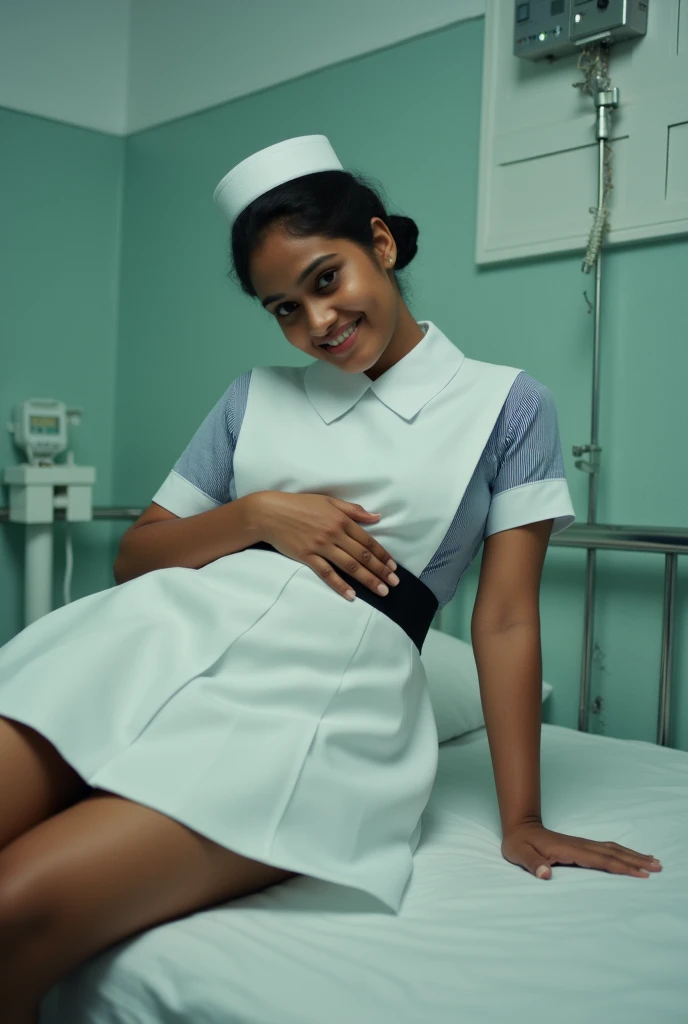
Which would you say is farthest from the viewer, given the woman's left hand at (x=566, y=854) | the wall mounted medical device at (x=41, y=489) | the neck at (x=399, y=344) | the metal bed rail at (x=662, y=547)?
the wall mounted medical device at (x=41, y=489)

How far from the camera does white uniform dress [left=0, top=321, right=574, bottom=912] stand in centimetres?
101

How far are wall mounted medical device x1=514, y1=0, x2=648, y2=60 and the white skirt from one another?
125 centimetres

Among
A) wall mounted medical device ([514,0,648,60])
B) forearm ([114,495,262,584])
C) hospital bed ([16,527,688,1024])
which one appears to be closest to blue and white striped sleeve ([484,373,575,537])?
A: forearm ([114,495,262,584])

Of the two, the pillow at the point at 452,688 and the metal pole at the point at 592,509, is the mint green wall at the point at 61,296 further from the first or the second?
the metal pole at the point at 592,509

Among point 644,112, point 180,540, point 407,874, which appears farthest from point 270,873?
point 644,112

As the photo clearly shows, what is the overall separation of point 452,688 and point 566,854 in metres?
0.67

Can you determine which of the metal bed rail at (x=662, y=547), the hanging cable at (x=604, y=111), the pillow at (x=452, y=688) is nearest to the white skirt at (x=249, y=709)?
the pillow at (x=452, y=688)

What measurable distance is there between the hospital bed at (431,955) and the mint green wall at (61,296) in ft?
6.54

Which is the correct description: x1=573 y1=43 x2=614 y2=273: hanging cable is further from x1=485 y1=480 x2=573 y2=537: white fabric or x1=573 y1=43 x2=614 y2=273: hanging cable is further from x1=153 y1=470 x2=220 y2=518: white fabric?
x1=153 y1=470 x2=220 y2=518: white fabric

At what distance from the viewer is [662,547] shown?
170cm

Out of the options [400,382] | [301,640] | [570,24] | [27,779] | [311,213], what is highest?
[570,24]

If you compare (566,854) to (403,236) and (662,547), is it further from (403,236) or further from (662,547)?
(403,236)

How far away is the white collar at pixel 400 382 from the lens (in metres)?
1.31

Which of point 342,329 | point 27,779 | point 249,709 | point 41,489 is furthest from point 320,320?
point 41,489
